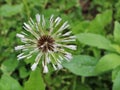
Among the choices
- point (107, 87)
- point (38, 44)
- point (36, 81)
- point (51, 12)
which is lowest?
point (107, 87)

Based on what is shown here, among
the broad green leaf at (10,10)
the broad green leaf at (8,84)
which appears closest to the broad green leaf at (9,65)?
the broad green leaf at (10,10)

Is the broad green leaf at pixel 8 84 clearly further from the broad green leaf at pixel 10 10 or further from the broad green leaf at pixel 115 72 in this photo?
the broad green leaf at pixel 10 10

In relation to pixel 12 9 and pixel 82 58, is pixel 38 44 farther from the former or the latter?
pixel 12 9

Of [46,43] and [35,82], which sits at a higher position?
[46,43]

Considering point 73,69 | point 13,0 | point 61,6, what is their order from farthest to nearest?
point 13,0 < point 61,6 < point 73,69

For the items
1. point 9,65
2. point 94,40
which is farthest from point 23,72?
point 94,40

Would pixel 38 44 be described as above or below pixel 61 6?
below

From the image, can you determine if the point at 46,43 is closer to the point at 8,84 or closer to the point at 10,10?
the point at 8,84

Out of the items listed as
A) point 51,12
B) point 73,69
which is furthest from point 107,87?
point 51,12
